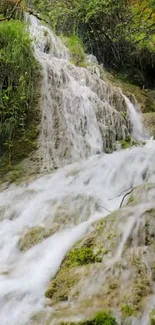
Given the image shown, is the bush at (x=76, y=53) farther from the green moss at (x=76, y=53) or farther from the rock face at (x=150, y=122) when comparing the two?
the rock face at (x=150, y=122)

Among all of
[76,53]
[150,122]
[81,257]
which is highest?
[76,53]

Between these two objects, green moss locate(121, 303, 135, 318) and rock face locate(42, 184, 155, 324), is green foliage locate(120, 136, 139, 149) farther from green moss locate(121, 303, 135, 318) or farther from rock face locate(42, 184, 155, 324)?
green moss locate(121, 303, 135, 318)

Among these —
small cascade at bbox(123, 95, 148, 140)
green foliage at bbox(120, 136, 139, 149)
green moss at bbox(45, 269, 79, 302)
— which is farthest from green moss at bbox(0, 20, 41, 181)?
green moss at bbox(45, 269, 79, 302)

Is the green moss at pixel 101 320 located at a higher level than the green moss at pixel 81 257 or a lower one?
lower

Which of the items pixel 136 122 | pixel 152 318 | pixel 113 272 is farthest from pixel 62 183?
pixel 136 122

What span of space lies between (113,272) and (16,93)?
12.8 feet

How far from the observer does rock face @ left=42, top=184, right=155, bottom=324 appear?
2.48 m

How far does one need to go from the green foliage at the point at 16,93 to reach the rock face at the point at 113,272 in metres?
2.85

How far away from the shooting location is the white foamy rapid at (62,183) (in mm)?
3012

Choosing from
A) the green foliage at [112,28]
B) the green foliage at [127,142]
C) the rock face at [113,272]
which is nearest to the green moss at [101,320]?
the rock face at [113,272]

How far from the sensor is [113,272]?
8.98 ft

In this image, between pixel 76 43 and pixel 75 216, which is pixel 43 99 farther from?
pixel 76 43

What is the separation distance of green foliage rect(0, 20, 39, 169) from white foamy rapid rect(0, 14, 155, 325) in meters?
0.21

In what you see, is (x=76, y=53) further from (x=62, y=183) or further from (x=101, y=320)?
(x=101, y=320)
